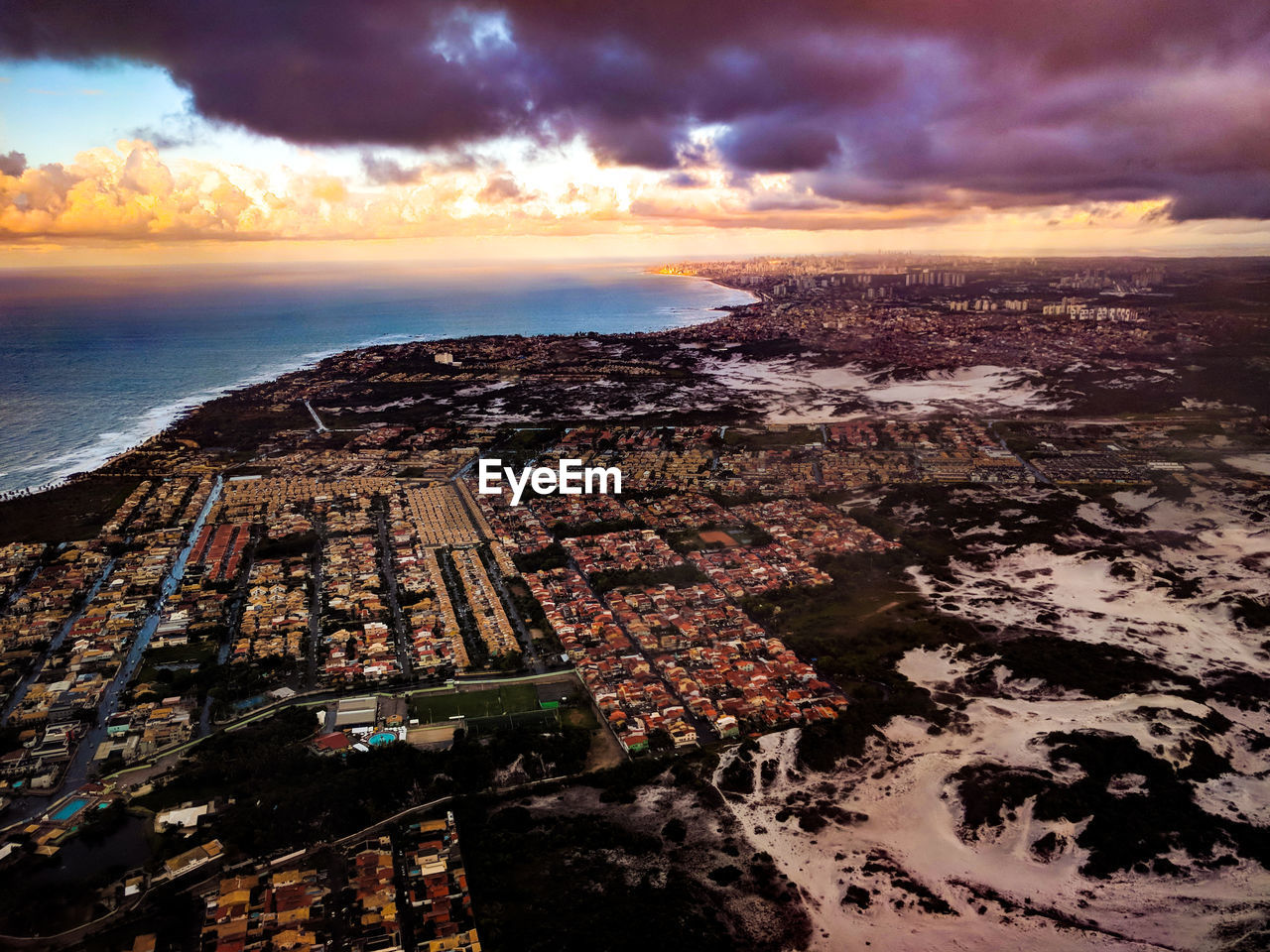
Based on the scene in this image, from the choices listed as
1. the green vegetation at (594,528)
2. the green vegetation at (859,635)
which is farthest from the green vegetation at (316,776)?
the green vegetation at (594,528)

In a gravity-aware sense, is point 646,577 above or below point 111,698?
above

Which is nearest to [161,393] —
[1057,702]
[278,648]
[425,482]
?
[425,482]

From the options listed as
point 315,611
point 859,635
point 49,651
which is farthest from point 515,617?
point 49,651

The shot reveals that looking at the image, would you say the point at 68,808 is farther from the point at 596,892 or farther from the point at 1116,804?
the point at 1116,804

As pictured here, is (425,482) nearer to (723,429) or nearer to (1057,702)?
(723,429)

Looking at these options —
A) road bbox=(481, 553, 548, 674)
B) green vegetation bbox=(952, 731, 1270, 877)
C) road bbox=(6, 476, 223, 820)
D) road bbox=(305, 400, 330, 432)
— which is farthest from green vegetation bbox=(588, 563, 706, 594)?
road bbox=(305, 400, 330, 432)

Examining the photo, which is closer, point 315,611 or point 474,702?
point 474,702
